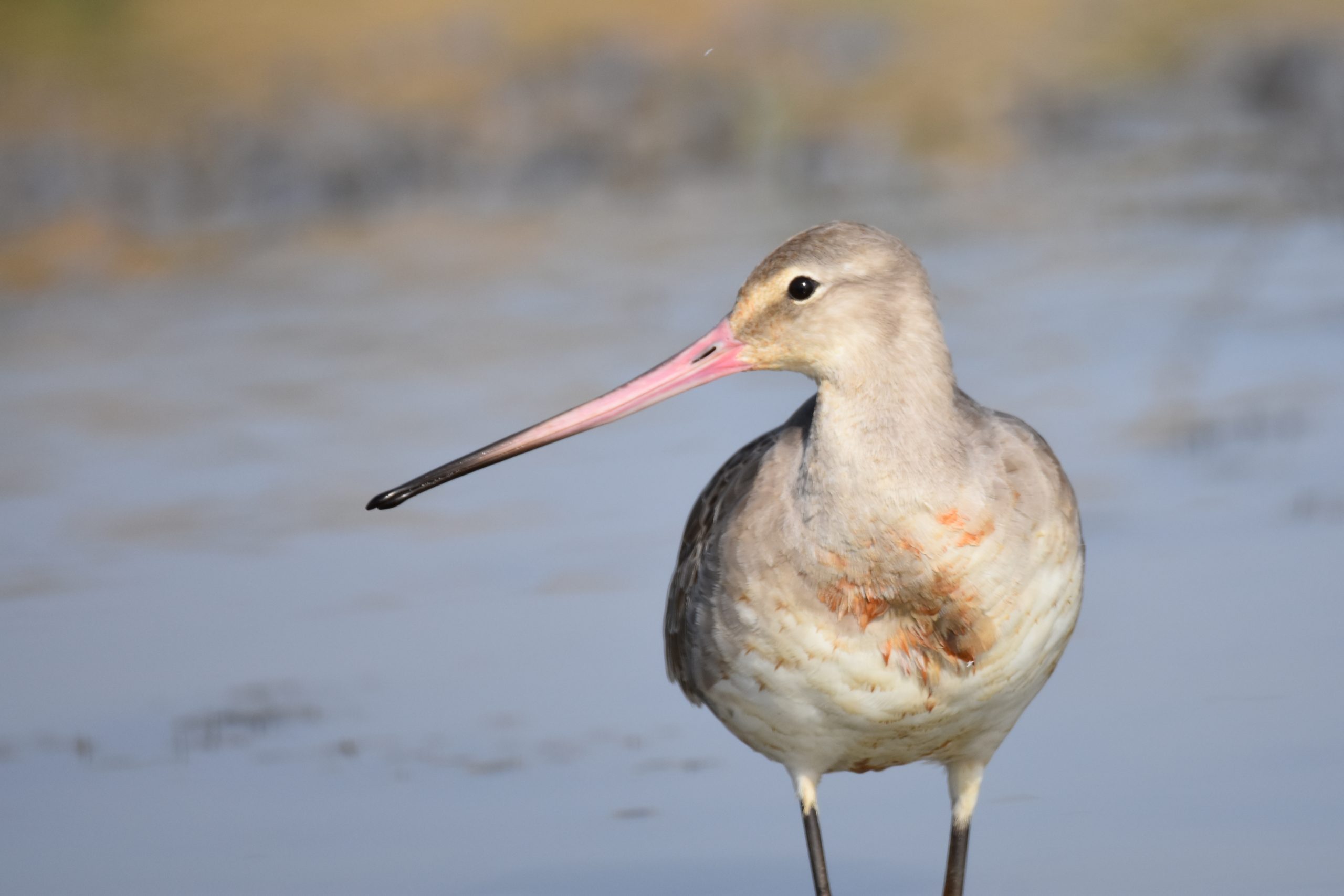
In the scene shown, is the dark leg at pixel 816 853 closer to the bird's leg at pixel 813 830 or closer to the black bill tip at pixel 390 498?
the bird's leg at pixel 813 830

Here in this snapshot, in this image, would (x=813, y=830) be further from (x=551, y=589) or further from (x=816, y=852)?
(x=551, y=589)

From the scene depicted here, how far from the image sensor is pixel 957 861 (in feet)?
14.9

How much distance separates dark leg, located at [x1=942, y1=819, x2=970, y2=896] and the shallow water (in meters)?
0.18

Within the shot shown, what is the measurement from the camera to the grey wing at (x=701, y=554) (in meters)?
4.40

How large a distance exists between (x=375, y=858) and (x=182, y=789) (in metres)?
0.68

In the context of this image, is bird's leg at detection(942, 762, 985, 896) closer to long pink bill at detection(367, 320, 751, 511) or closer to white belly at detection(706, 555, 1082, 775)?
white belly at detection(706, 555, 1082, 775)

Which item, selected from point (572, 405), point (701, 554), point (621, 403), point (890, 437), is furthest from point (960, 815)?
point (572, 405)

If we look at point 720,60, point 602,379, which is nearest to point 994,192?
point 720,60

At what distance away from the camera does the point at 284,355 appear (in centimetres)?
945

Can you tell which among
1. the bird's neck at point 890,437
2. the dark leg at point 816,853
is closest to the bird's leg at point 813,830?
the dark leg at point 816,853

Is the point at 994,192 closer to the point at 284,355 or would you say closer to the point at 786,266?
the point at 284,355

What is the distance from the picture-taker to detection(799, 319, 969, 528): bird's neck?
3.96m

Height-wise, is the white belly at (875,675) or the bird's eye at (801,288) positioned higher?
the bird's eye at (801,288)

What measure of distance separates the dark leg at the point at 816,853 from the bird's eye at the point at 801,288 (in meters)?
1.20
